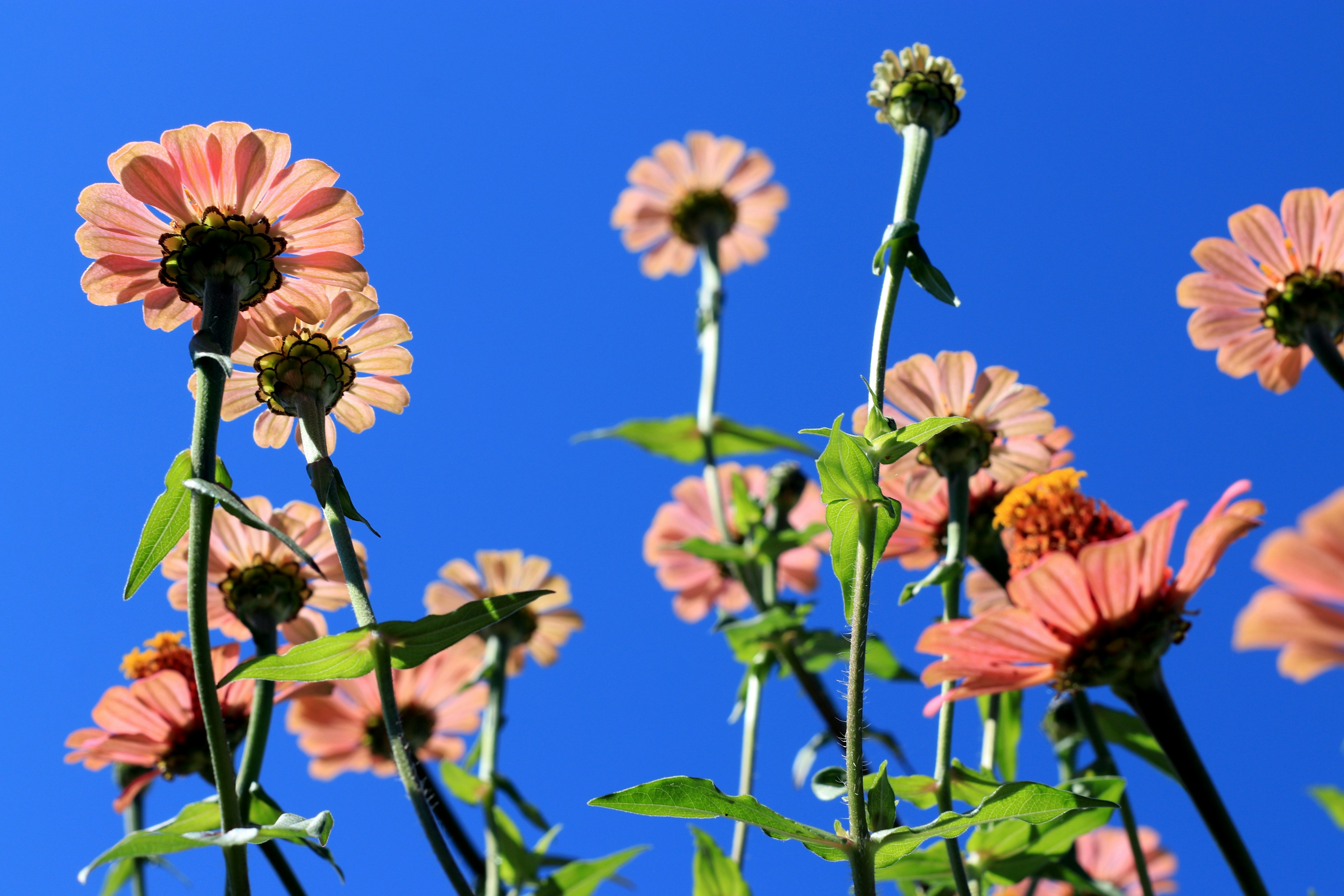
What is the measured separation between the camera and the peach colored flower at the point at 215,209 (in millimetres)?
983

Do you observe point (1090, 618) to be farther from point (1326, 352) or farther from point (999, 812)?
point (1326, 352)

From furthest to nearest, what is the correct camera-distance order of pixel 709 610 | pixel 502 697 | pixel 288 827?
pixel 709 610
pixel 502 697
pixel 288 827

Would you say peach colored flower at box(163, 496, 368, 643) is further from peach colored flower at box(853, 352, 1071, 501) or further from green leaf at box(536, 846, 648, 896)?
peach colored flower at box(853, 352, 1071, 501)

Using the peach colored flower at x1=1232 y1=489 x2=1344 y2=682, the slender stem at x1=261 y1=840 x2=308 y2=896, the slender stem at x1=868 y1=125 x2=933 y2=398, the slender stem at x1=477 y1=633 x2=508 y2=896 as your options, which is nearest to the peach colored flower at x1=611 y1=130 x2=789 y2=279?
the slender stem at x1=477 y1=633 x2=508 y2=896

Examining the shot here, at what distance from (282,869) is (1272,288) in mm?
1460

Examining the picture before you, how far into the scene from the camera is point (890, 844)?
88cm

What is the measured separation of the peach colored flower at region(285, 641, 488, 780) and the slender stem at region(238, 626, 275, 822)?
0.67 m

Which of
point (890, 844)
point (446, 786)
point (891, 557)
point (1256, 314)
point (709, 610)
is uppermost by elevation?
point (709, 610)

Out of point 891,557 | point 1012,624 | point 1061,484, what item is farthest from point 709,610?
point 1012,624

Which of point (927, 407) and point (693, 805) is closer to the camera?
point (693, 805)

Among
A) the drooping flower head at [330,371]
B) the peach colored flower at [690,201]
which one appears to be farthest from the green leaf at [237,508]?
the peach colored flower at [690,201]

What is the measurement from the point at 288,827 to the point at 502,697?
0.99m

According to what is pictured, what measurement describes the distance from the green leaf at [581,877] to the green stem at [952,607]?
443 mm

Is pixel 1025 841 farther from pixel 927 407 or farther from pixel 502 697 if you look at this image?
pixel 502 697
